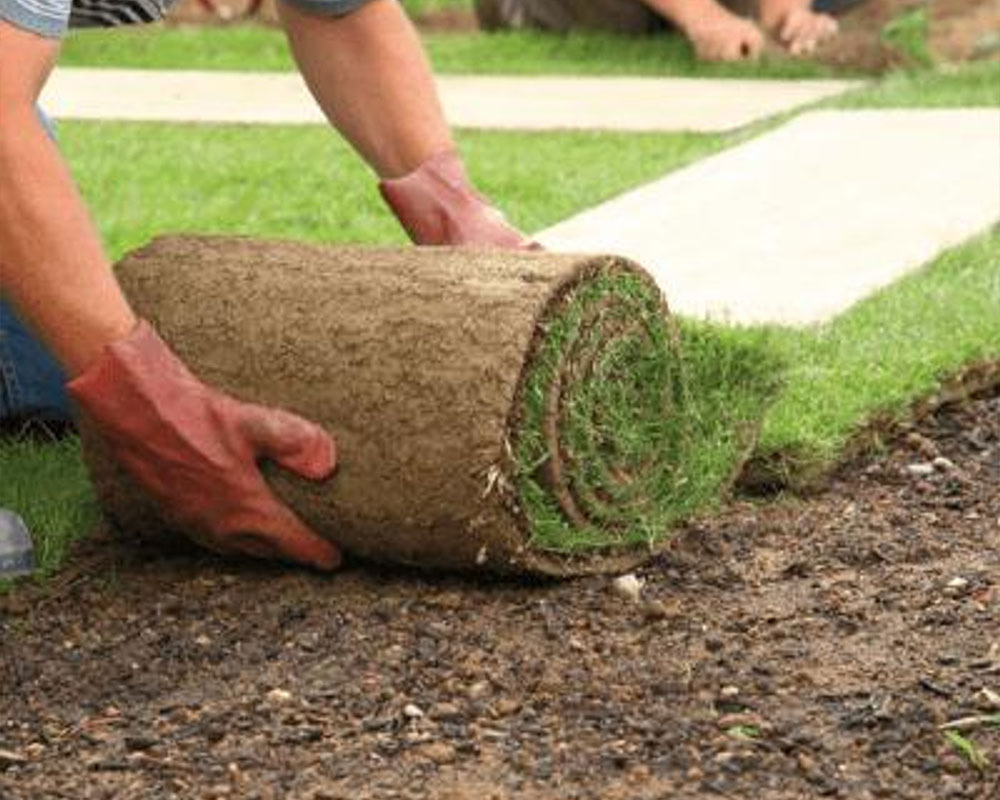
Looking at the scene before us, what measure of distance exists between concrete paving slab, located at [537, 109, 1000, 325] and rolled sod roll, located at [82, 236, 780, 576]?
4.23 ft

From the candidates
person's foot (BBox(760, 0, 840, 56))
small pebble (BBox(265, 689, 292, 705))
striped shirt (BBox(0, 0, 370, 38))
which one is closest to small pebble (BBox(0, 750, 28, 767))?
small pebble (BBox(265, 689, 292, 705))

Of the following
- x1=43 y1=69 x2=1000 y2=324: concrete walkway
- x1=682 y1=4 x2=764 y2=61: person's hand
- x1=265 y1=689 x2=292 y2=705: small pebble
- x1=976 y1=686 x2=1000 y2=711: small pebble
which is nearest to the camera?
x1=976 y1=686 x2=1000 y2=711: small pebble

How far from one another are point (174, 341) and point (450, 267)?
0.39 meters

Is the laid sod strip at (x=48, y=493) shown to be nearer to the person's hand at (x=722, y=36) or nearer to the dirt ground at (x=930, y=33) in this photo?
the person's hand at (x=722, y=36)

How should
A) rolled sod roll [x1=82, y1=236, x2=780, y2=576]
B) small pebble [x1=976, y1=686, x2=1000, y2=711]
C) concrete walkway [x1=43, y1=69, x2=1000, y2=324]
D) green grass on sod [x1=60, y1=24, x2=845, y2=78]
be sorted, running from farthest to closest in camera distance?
green grass on sod [x1=60, y1=24, x2=845, y2=78] → concrete walkway [x1=43, y1=69, x2=1000, y2=324] → rolled sod roll [x1=82, y1=236, x2=780, y2=576] → small pebble [x1=976, y1=686, x2=1000, y2=711]

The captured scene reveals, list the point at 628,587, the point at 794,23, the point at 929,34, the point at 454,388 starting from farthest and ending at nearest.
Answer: the point at 929,34 → the point at 794,23 → the point at 628,587 → the point at 454,388

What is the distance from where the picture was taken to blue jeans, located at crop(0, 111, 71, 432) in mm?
4844

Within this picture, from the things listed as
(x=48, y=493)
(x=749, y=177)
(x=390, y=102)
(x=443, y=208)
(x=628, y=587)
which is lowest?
(x=749, y=177)

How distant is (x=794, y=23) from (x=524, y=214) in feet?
2.77

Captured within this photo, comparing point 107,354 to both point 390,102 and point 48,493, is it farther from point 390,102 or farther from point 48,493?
point 390,102

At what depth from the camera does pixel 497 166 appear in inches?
281

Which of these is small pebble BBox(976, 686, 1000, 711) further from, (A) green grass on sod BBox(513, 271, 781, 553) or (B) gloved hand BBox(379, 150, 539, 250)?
(B) gloved hand BBox(379, 150, 539, 250)

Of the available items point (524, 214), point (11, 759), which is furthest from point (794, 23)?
point (11, 759)

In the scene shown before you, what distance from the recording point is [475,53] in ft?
30.2
